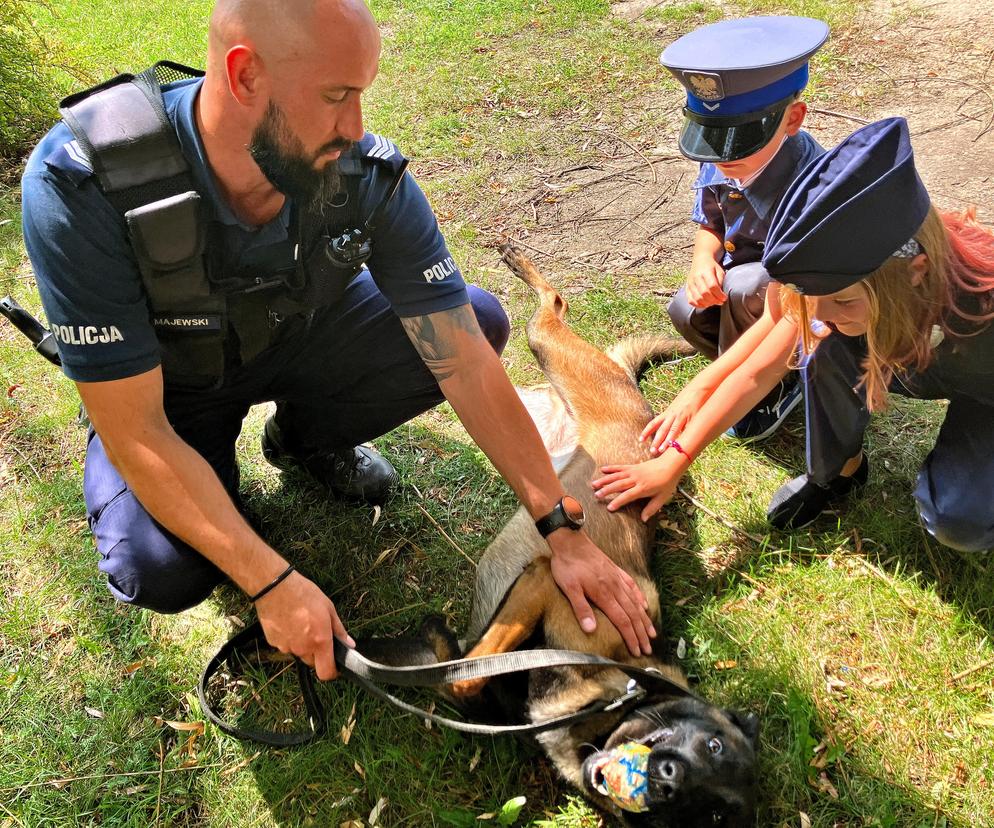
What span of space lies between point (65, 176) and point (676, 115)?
4846 millimetres

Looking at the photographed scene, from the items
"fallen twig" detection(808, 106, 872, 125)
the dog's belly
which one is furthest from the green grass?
"fallen twig" detection(808, 106, 872, 125)

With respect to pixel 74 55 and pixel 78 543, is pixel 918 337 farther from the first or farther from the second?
pixel 74 55

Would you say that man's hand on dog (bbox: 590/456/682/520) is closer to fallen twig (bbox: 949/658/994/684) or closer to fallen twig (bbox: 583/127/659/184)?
fallen twig (bbox: 949/658/994/684)

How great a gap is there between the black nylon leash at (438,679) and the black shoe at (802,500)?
1.03 m

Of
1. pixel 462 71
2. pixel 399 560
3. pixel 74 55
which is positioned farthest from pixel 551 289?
pixel 74 55

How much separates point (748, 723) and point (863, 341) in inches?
59.6

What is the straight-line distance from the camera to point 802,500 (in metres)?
3.33

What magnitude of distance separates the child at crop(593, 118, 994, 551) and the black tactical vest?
138cm

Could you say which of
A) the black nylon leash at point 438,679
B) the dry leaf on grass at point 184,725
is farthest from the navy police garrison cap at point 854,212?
the dry leaf on grass at point 184,725

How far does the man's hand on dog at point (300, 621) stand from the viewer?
232 centimetres

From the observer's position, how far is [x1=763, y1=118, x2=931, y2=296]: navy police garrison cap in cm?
220

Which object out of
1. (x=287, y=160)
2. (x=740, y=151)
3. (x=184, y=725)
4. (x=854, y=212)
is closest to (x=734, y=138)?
(x=740, y=151)

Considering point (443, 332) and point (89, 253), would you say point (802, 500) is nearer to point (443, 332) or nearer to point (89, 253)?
point (443, 332)

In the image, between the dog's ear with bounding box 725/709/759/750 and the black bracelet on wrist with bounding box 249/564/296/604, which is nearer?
the black bracelet on wrist with bounding box 249/564/296/604
